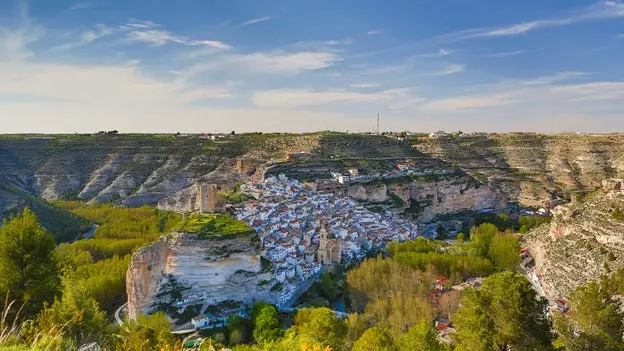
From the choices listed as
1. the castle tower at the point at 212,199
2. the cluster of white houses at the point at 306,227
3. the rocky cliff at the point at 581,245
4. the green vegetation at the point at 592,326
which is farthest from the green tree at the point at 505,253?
the castle tower at the point at 212,199

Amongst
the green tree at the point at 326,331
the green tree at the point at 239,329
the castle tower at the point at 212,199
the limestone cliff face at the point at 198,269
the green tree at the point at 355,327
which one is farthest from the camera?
the castle tower at the point at 212,199

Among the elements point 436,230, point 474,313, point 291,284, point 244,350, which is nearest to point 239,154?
point 436,230

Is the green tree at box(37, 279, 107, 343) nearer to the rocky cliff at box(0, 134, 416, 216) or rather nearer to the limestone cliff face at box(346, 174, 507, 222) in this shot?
the limestone cliff face at box(346, 174, 507, 222)

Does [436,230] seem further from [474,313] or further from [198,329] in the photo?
[474,313]

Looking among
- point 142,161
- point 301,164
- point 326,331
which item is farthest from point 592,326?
point 142,161

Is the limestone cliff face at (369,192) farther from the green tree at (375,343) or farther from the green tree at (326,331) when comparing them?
the green tree at (375,343)

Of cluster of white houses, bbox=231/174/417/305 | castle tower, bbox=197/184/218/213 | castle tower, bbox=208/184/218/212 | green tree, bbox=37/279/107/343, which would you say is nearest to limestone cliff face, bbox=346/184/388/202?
cluster of white houses, bbox=231/174/417/305
